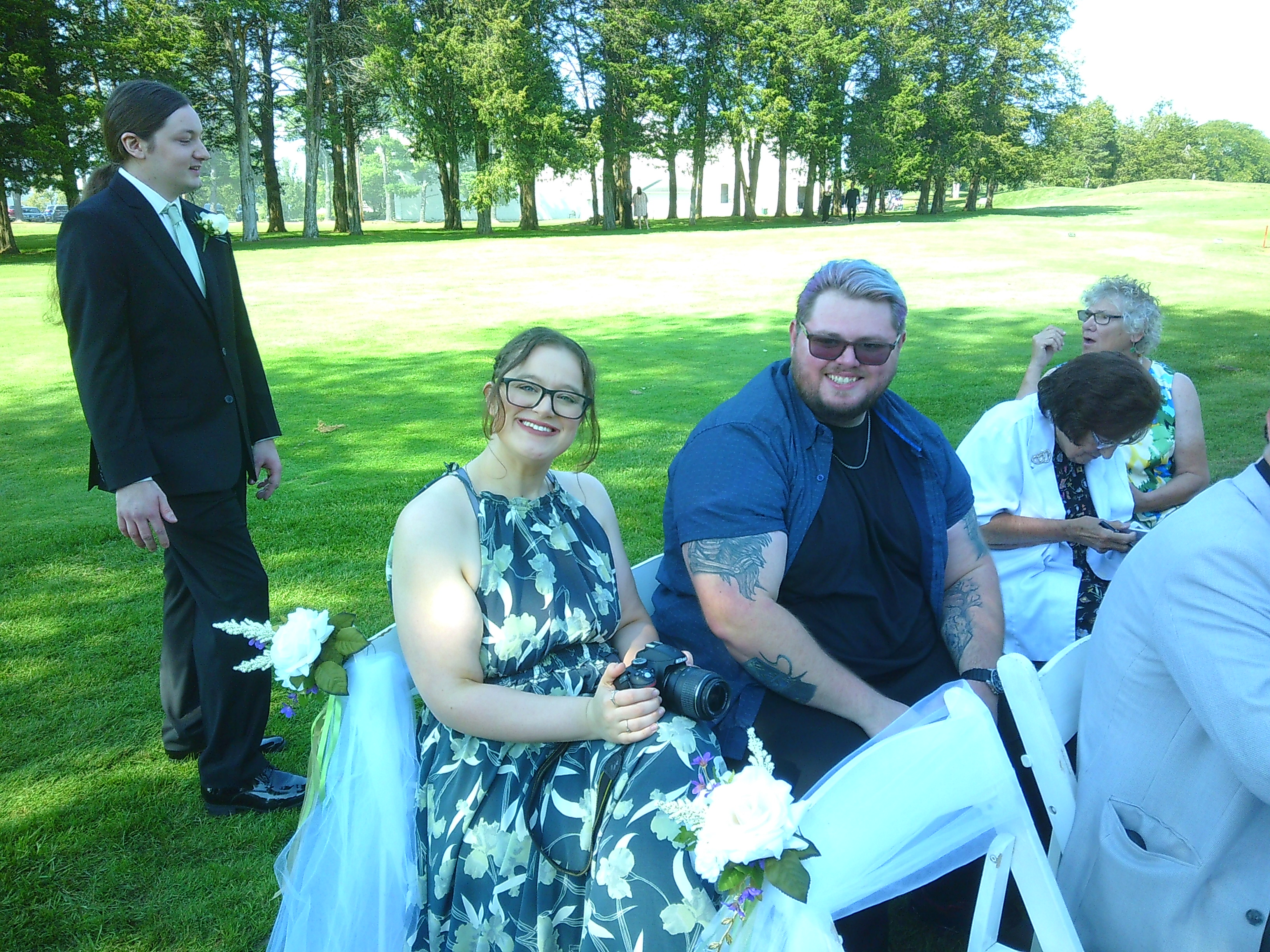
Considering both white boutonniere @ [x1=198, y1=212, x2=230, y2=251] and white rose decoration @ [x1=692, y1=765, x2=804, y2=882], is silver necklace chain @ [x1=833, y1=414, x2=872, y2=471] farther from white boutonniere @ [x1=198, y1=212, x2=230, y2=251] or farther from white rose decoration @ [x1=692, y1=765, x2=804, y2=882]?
white boutonniere @ [x1=198, y1=212, x2=230, y2=251]

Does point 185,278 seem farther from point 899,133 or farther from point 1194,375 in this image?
point 899,133

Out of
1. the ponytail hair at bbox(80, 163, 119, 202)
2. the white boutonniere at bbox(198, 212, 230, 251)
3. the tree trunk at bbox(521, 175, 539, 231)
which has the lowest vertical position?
the white boutonniere at bbox(198, 212, 230, 251)

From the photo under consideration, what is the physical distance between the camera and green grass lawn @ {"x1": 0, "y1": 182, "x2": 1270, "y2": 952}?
309 cm

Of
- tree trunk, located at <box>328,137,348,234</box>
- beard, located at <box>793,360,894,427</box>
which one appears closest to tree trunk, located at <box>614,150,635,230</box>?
tree trunk, located at <box>328,137,348,234</box>

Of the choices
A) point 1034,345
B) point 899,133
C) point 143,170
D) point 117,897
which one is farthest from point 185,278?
point 899,133

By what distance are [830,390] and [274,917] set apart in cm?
239

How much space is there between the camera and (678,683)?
212cm

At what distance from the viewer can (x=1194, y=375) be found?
10586 millimetres

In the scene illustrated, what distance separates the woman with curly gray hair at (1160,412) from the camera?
4.24 m

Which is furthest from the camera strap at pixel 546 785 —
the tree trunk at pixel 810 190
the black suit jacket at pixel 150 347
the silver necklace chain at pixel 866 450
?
the tree trunk at pixel 810 190

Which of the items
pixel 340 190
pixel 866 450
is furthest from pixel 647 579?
pixel 340 190

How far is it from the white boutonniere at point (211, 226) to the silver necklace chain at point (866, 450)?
234cm

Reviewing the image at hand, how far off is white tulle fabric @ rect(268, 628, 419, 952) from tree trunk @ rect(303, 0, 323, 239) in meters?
42.6

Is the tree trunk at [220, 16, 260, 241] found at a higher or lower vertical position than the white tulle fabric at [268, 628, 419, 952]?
higher
